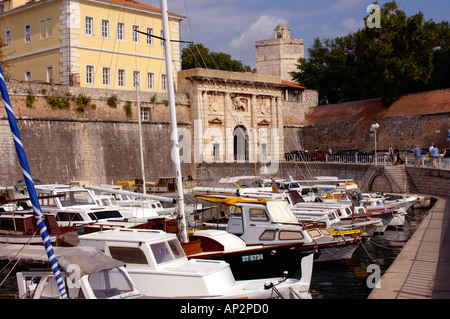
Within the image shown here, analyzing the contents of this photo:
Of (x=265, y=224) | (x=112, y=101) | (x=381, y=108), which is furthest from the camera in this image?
(x=381, y=108)

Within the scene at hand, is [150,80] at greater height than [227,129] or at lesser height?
greater

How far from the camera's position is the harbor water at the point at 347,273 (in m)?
14.9

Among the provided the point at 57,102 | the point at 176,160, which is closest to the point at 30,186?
the point at 176,160

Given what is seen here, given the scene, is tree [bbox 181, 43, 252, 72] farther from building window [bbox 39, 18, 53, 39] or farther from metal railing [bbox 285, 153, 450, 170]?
building window [bbox 39, 18, 53, 39]

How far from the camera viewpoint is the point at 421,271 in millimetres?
13227

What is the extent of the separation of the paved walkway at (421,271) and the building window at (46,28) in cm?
2726

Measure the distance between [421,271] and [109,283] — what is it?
24.1ft

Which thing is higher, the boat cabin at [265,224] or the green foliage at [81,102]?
the green foliage at [81,102]

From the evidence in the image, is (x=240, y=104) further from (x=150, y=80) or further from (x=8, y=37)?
(x=8, y=37)

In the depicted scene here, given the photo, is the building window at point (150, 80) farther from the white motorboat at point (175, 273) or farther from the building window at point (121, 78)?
the white motorboat at point (175, 273)

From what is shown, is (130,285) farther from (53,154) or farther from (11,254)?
(53,154)

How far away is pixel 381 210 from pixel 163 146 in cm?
1829

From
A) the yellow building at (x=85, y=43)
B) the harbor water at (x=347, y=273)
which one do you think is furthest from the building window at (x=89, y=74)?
the harbor water at (x=347, y=273)

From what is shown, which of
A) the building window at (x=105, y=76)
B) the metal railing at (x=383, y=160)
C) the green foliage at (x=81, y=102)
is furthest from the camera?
the building window at (x=105, y=76)
